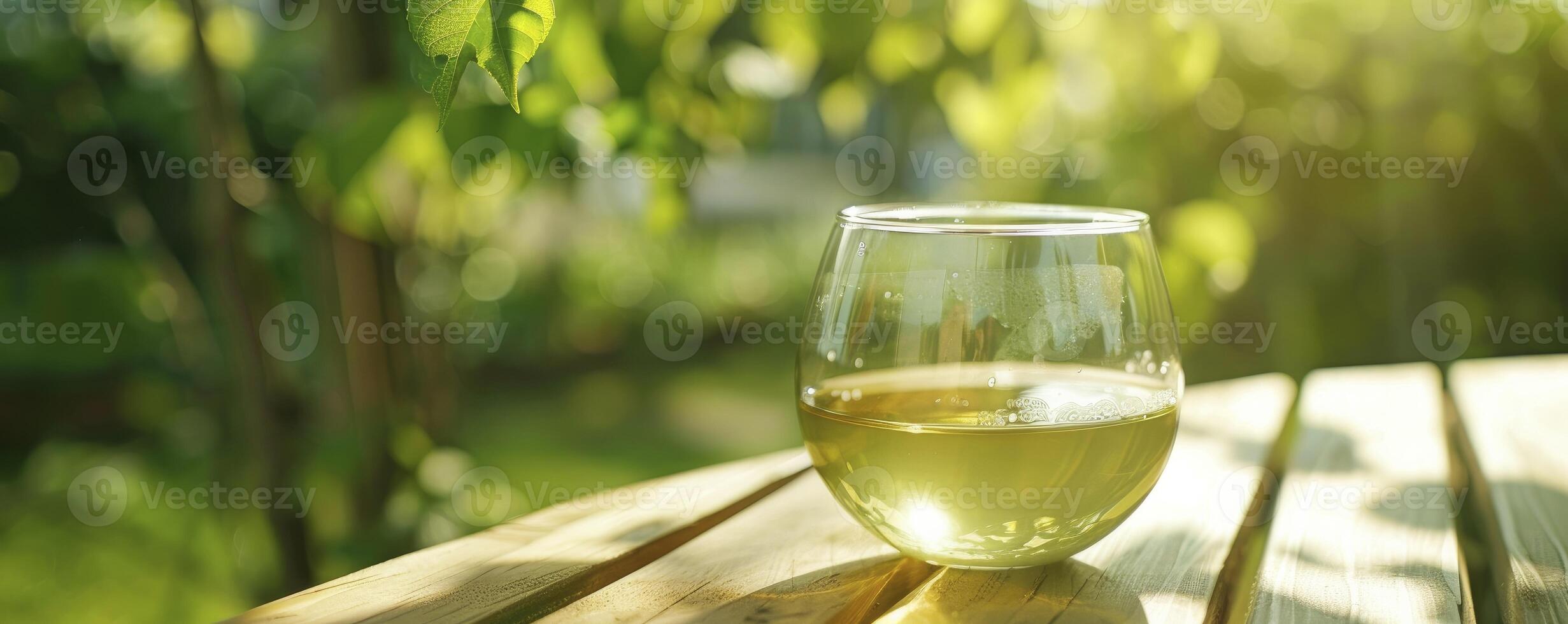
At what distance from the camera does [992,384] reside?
0.63 metres

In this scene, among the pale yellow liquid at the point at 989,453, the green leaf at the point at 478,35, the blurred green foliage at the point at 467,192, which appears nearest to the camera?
the green leaf at the point at 478,35

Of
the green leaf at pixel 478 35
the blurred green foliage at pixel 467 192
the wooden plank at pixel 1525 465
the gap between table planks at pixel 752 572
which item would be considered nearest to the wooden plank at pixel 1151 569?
the gap between table planks at pixel 752 572

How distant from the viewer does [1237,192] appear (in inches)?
76.8

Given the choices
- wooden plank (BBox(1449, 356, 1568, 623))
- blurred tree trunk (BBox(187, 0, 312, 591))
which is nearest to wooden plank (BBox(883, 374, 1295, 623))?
wooden plank (BBox(1449, 356, 1568, 623))

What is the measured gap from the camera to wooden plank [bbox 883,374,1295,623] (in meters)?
0.60

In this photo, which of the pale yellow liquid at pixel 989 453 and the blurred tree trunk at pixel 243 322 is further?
the blurred tree trunk at pixel 243 322

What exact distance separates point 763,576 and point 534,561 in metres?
0.15

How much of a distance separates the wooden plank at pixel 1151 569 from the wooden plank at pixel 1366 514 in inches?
1.3

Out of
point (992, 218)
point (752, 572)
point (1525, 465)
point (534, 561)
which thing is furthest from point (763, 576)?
point (1525, 465)

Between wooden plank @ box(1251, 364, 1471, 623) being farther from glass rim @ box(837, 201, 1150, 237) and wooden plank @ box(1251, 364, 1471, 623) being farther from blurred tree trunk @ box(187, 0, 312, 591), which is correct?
blurred tree trunk @ box(187, 0, 312, 591)

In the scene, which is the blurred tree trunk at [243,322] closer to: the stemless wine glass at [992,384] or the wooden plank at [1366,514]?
the stemless wine glass at [992,384]

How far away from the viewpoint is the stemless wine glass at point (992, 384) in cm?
59

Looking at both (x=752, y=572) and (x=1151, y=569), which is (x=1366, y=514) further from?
(x=752, y=572)

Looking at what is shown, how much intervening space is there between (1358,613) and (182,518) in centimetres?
189
